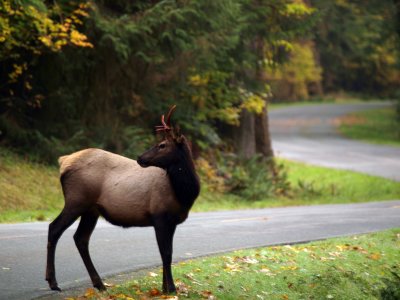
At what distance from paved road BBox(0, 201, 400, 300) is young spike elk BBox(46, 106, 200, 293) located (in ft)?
2.59

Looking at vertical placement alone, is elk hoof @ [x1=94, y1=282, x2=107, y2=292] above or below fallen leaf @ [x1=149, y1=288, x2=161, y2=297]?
above

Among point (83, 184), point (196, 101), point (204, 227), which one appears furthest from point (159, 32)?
point (83, 184)

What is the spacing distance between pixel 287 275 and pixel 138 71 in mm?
12619

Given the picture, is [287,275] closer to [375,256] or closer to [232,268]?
[232,268]

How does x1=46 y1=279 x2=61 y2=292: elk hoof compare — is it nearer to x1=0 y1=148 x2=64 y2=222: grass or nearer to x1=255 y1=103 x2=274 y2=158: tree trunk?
x1=0 y1=148 x2=64 y2=222: grass

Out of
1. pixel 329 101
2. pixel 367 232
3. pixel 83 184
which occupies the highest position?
pixel 83 184

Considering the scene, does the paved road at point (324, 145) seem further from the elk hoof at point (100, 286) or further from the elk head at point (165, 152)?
the elk head at point (165, 152)

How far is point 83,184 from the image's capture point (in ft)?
30.0

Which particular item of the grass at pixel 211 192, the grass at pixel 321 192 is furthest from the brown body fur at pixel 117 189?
the grass at pixel 321 192

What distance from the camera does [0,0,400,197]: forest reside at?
20.1 meters

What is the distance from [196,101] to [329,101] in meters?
51.7

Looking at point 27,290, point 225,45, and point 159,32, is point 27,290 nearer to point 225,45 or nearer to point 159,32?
point 159,32

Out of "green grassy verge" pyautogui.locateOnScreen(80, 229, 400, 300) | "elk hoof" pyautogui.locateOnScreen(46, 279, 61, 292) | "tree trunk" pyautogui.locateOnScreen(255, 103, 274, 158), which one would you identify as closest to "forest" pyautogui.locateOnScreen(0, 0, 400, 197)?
"tree trunk" pyautogui.locateOnScreen(255, 103, 274, 158)

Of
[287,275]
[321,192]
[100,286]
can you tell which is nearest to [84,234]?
[100,286]
